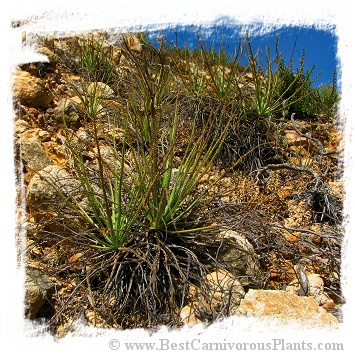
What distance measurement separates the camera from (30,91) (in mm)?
3225

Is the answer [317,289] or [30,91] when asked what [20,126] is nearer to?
[30,91]

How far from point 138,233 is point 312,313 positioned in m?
0.88

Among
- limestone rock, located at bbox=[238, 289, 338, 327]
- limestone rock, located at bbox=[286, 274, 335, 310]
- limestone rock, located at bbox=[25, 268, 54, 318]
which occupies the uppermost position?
limestone rock, located at bbox=[25, 268, 54, 318]

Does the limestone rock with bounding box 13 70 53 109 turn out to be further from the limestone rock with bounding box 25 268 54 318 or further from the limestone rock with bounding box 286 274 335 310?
the limestone rock with bounding box 286 274 335 310

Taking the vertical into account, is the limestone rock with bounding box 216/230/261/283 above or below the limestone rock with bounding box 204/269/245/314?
above

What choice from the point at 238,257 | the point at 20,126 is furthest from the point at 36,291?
the point at 20,126

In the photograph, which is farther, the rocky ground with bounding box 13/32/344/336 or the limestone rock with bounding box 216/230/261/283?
the limestone rock with bounding box 216/230/261/283

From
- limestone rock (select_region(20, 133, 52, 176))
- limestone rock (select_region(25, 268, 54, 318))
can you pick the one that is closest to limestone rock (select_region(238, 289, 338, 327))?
limestone rock (select_region(25, 268, 54, 318))

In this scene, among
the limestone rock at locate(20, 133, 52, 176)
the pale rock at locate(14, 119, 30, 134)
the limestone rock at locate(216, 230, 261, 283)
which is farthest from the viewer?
the pale rock at locate(14, 119, 30, 134)

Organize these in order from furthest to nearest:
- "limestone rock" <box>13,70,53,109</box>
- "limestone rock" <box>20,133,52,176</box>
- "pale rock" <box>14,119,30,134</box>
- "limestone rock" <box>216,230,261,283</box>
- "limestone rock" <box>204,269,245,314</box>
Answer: "limestone rock" <box>13,70,53,109</box> < "pale rock" <box>14,119,30,134</box> < "limestone rock" <box>20,133,52,176</box> < "limestone rock" <box>216,230,261,283</box> < "limestone rock" <box>204,269,245,314</box>

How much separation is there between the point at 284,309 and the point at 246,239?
2.21 ft

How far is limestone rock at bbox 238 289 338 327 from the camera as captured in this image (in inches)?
55.4

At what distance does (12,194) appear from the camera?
1.83m

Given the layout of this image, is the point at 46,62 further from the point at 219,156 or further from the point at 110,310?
the point at 110,310
